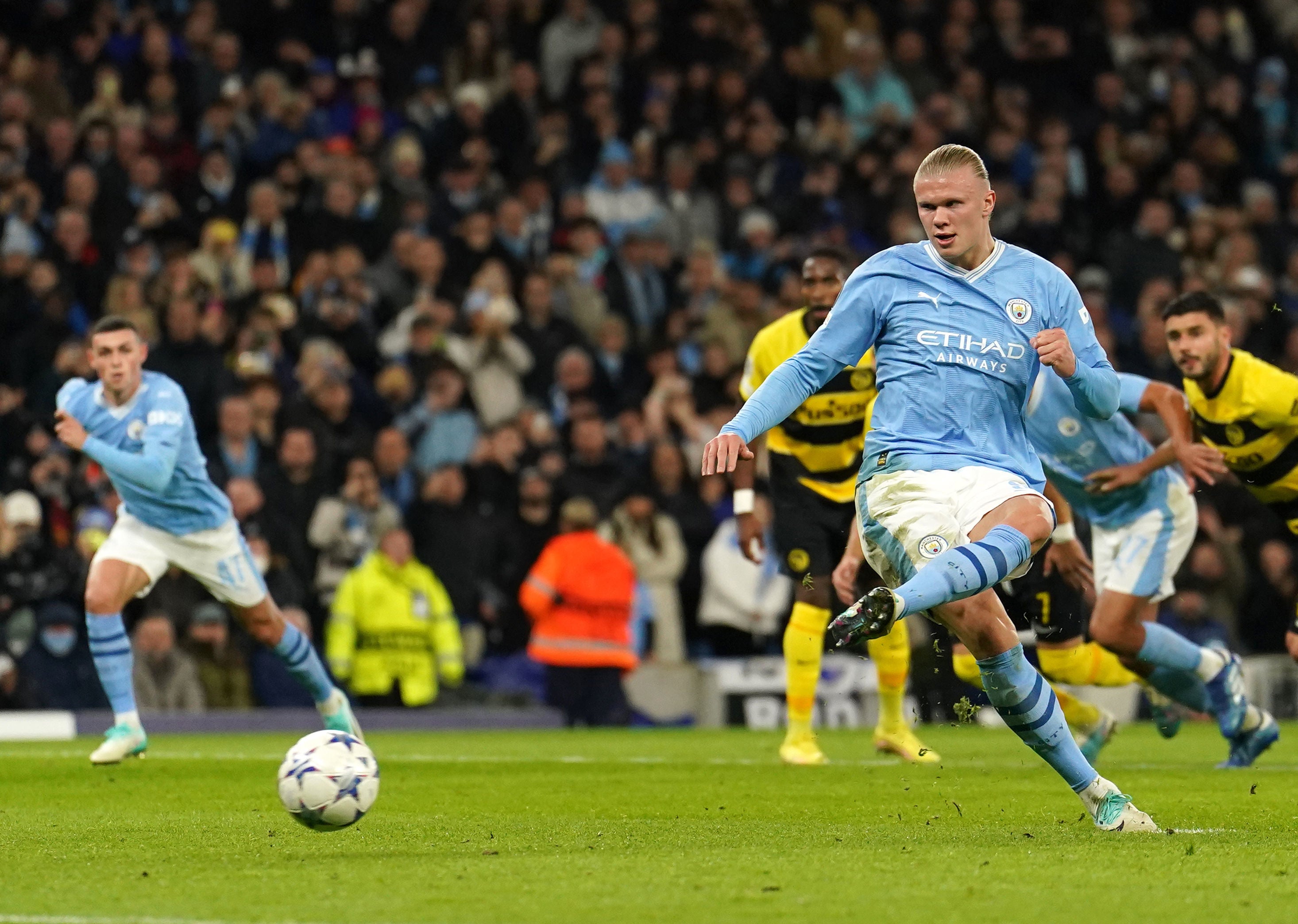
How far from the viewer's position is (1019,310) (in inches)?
287

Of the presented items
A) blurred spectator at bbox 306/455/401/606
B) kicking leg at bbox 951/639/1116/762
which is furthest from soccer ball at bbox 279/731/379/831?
blurred spectator at bbox 306/455/401/606

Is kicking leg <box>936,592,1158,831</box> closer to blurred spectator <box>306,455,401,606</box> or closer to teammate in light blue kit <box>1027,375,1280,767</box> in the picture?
teammate in light blue kit <box>1027,375,1280,767</box>

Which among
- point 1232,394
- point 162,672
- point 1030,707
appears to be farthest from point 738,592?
point 1030,707

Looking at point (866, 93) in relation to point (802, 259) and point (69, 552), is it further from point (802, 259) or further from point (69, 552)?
point (69, 552)

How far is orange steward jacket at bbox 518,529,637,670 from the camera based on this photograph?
53.9 ft

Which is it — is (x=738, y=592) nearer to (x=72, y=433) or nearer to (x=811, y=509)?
(x=811, y=509)

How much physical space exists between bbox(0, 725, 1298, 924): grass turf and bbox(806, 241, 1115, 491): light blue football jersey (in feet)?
4.44

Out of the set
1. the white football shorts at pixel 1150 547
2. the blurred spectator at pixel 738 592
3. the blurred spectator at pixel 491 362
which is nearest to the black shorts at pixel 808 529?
the white football shorts at pixel 1150 547

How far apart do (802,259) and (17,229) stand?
704 cm

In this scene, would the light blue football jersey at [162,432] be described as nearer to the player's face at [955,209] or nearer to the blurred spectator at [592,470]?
the player's face at [955,209]

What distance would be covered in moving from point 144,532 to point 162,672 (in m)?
4.48

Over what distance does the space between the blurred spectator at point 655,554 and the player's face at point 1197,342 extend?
713 cm

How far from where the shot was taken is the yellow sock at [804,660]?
1177cm

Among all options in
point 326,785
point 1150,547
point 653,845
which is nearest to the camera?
point 326,785
